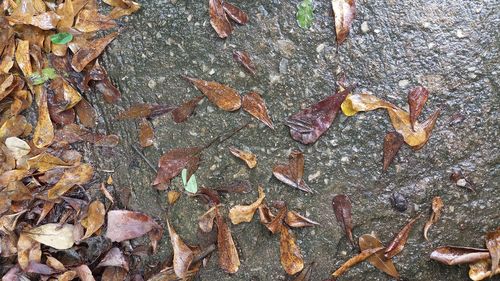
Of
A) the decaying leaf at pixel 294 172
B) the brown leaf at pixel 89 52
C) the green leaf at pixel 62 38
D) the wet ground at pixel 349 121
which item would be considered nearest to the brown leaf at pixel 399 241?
the wet ground at pixel 349 121

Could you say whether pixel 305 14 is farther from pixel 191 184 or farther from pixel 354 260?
pixel 354 260

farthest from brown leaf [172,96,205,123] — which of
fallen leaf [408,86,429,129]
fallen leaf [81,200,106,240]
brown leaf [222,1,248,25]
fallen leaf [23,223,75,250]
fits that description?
fallen leaf [408,86,429,129]

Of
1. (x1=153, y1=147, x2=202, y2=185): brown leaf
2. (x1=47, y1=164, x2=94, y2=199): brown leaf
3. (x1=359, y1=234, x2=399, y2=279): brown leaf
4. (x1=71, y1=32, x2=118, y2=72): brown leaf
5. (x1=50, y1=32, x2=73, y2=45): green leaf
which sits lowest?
(x1=359, y1=234, x2=399, y2=279): brown leaf

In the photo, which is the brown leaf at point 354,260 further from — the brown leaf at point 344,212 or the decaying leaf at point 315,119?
the decaying leaf at point 315,119

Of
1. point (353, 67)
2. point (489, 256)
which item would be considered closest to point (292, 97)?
point (353, 67)

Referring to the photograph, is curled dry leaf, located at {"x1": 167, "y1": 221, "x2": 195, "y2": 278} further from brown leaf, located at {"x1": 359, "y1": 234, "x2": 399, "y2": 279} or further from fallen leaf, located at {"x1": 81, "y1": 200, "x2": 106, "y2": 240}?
brown leaf, located at {"x1": 359, "y1": 234, "x2": 399, "y2": 279}

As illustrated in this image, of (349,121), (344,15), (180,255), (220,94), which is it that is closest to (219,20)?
(220,94)
